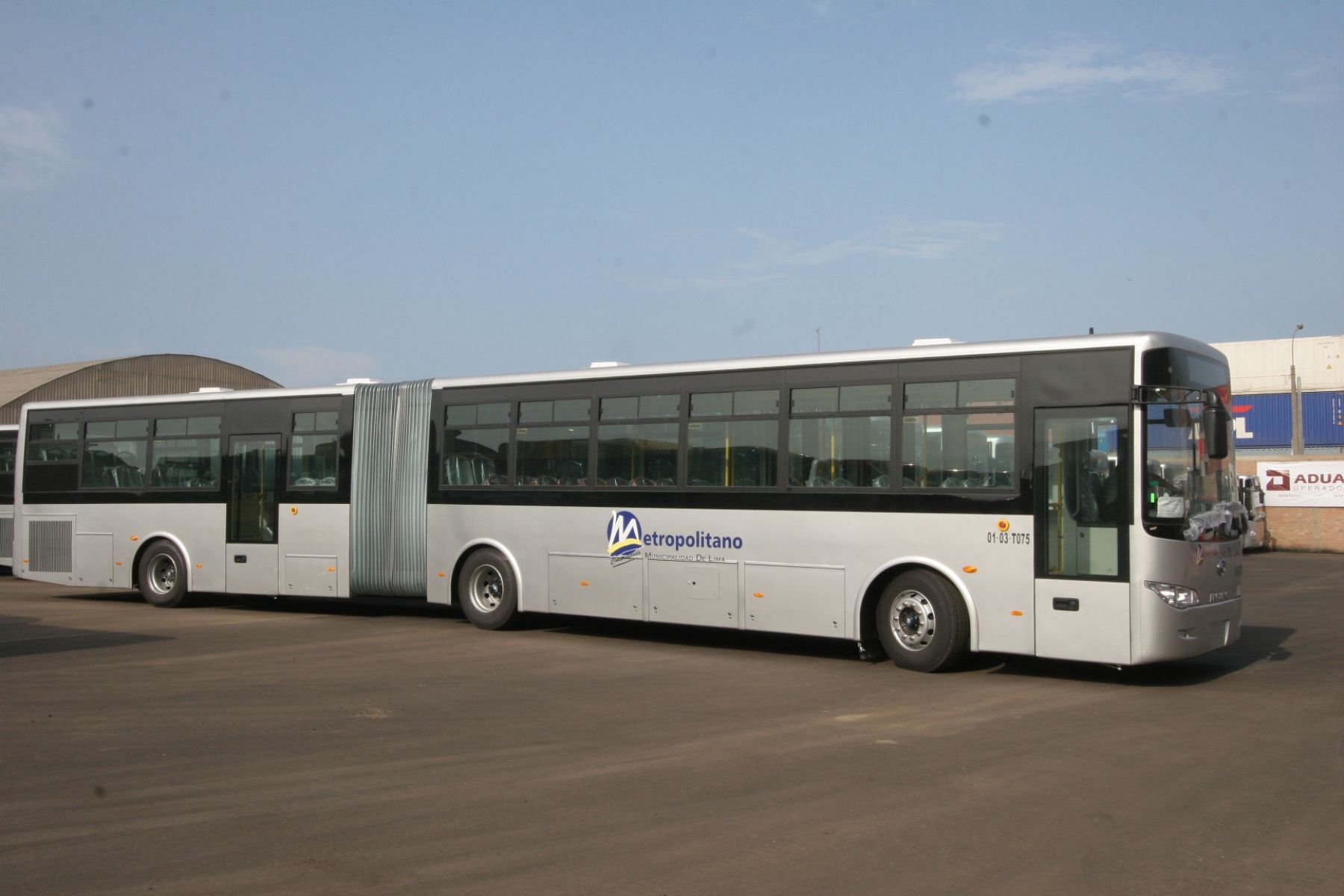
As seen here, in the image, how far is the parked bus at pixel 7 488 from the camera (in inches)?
961

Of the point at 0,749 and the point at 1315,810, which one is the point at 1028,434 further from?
the point at 0,749

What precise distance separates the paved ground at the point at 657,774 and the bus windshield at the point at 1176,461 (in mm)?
1575

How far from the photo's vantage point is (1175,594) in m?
10.6

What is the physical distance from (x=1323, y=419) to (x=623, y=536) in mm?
54569

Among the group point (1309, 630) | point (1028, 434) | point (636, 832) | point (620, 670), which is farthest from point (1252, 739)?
point (1309, 630)

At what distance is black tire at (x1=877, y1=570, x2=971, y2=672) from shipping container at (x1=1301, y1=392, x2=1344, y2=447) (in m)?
53.7

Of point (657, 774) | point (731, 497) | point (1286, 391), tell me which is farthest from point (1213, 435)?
point (1286, 391)

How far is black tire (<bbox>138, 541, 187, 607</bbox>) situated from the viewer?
60.3 ft

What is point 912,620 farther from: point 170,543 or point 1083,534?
point 170,543

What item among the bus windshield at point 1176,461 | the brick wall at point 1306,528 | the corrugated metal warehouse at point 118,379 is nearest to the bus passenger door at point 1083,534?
the bus windshield at point 1176,461

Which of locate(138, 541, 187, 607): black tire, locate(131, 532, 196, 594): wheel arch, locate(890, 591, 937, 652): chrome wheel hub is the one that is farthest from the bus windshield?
locate(138, 541, 187, 607): black tire

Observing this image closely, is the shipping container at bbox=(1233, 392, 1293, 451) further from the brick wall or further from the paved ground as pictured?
the paved ground

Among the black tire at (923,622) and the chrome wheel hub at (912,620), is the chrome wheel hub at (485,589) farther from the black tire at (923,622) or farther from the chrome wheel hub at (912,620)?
the chrome wheel hub at (912,620)

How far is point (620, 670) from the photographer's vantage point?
39.7 ft
